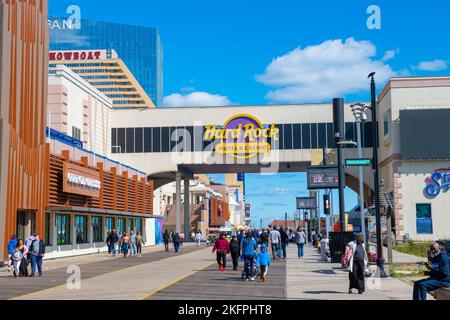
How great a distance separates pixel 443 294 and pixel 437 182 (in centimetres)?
4118

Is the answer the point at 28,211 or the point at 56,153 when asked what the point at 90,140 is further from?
the point at 28,211

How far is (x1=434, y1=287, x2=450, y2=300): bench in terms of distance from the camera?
1269 cm

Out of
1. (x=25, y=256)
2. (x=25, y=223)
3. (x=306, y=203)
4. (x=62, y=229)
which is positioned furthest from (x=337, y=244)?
(x=306, y=203)

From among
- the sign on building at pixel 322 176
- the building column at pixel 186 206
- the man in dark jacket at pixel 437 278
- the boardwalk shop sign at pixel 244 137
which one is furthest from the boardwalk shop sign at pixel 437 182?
the man in dark jacket at pixel 437 278

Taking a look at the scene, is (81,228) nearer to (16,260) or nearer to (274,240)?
(274,240)

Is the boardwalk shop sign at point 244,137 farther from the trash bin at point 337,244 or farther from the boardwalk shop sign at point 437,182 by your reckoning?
the trash bin at point 337,244

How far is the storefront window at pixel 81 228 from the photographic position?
144 ft

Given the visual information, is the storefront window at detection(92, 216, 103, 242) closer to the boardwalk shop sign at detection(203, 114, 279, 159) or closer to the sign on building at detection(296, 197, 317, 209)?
the boardwalk shop sign at detection(203, 114, 279, 159)

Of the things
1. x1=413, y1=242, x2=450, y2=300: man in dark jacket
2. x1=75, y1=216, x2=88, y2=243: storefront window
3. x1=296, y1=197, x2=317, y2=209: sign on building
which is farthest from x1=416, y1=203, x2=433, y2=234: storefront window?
x1=413, y1=242, x2=450, y2=300: man in dark jacket

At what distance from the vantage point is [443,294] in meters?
12.8

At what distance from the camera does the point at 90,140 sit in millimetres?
59125

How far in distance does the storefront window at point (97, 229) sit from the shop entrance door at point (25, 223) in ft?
41.9
